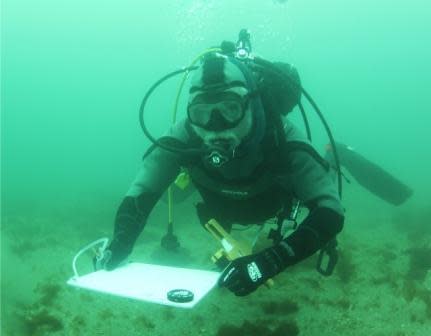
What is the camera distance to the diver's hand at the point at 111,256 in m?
4.32

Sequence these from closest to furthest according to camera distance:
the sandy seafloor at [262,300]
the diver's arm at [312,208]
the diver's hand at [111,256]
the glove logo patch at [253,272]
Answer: the glove logo patch at [253,272], the diver's arm at [312,208], the diver's hand at [111,256], the sandy seafloor at [262,300]

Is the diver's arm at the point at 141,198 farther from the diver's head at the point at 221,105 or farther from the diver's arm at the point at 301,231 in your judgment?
the diver's arm at the point at 301,231

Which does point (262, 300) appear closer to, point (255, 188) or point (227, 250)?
point (227, 250)

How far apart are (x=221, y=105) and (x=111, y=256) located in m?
1.98

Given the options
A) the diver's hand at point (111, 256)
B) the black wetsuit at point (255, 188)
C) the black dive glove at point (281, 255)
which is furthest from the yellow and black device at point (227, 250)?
the diver's hand at point (111, 256)

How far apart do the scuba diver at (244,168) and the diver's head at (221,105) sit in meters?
0.01

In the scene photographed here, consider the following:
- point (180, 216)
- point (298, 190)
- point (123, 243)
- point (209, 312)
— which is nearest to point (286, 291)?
point (209, 312)

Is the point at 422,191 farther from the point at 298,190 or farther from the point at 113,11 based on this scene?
the point at 113,11

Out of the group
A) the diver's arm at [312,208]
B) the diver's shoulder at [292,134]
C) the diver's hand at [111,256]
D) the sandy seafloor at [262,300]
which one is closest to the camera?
the diver's arm at [312,208]

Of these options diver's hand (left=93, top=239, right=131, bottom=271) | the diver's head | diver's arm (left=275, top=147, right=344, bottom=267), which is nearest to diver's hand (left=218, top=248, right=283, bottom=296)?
diver's arm (left=275, top=147, right=344, bottom=267)

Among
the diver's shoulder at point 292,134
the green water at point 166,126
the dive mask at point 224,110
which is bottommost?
the green water at point 166,126

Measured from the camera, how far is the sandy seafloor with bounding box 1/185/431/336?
19.2 feet

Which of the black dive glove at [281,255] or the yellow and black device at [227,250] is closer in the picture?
the black dive glove at [281,255]

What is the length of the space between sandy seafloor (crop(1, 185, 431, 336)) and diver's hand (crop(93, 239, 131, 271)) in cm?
204
